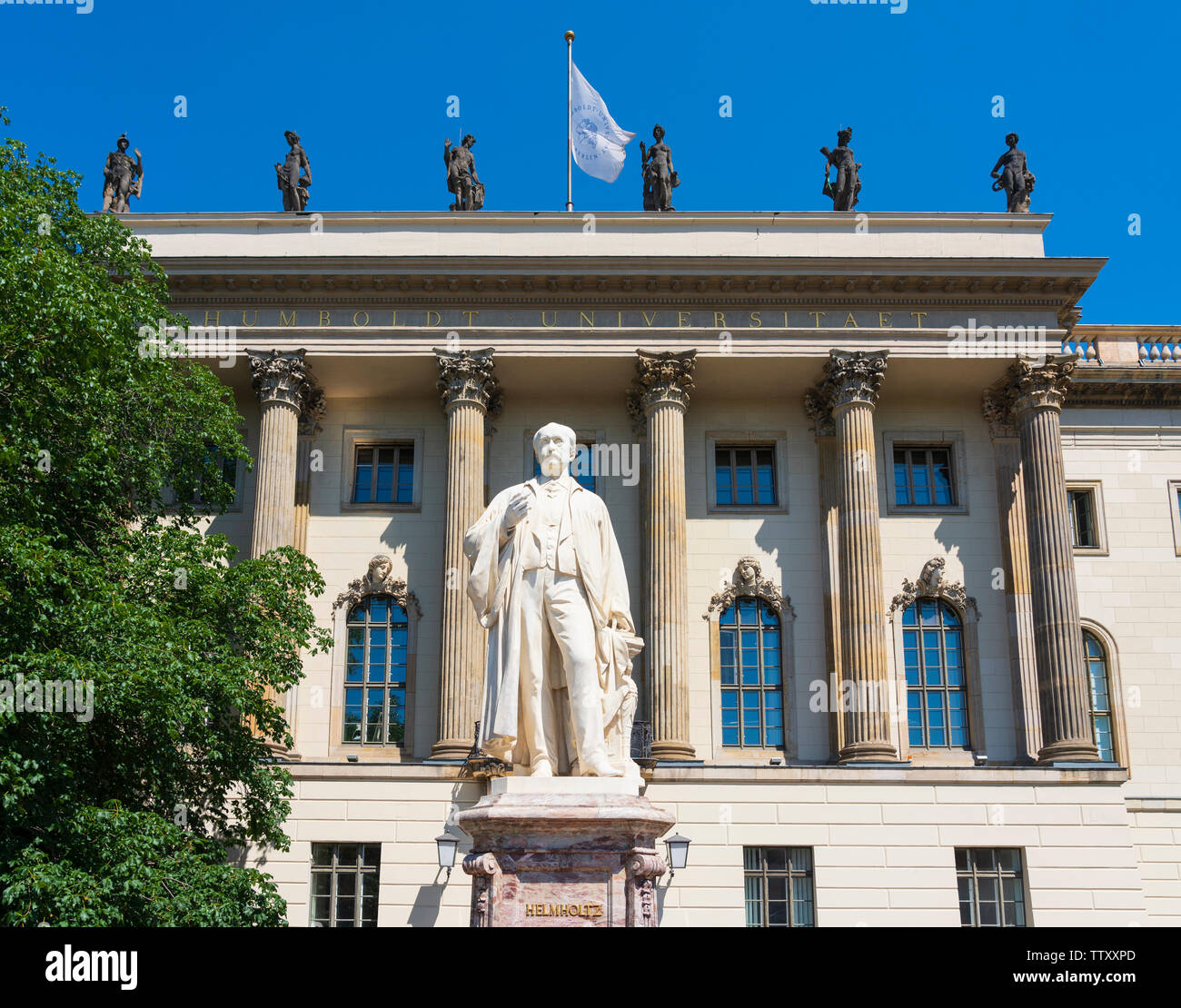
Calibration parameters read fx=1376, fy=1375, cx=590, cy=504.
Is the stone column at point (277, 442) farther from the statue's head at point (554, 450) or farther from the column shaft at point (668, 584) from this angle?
the statue's head at point (554, 450)

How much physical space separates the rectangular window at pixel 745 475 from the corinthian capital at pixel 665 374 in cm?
258

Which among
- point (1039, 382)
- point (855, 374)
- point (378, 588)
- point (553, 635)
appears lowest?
point (553, 635)

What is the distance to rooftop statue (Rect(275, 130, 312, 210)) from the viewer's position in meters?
38.4

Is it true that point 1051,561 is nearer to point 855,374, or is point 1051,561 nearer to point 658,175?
point 855,374

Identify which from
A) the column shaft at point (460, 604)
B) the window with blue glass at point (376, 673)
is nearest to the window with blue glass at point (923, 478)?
the column shaft at point (460, 604)

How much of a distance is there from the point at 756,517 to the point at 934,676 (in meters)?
6.13

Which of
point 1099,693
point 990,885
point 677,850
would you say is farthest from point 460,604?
point 1099,693

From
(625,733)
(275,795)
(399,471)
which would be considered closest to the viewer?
(625,733)

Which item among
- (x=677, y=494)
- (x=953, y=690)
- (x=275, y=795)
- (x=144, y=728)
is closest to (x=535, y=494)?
(x=144, y=728)

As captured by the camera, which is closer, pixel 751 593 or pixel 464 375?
pixel 464 375

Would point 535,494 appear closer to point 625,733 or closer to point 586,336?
point 625,733

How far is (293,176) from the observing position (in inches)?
1516
